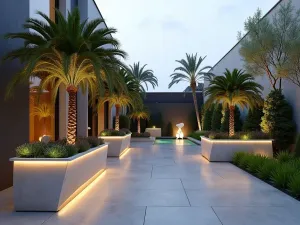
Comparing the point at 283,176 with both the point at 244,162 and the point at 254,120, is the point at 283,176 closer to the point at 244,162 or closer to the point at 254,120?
the point at 244,162

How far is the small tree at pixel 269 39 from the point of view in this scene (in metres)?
14.2

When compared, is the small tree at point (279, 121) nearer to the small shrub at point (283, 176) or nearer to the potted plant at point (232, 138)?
the potted plant at point (232, 138)

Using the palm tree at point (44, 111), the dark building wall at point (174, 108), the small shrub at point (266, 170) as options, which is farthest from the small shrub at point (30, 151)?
the dark building wall at point (174, 108)

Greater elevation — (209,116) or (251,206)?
(209,116)

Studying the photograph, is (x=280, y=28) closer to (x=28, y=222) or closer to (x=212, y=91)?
(x=212, y=91)

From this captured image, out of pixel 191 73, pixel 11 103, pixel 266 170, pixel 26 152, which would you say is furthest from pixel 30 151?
pixel 191 73

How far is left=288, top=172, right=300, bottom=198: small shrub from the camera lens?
24.2 feet

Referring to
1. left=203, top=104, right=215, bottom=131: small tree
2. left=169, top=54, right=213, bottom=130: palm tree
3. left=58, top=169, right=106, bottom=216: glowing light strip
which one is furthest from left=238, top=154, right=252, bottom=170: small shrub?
left=169, top=54, right=213, bottom=130: palm tree

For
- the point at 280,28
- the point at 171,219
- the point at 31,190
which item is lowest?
the point at 171,219

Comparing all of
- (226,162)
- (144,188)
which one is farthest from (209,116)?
(144,188)

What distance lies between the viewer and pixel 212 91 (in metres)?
16.2

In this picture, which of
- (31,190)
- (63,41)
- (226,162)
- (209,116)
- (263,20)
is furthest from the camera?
(209,116)

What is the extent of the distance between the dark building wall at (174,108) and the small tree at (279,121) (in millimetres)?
20702

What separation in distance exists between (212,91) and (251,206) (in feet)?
32.9
